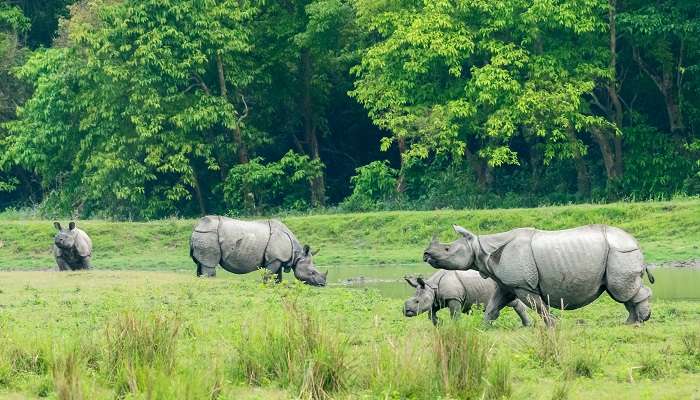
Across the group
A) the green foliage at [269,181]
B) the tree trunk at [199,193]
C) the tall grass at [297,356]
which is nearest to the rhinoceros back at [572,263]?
the tall grass at [297,356]

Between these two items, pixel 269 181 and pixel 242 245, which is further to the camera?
pixel 269 181

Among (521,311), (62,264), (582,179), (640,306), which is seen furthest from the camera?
(582,179)

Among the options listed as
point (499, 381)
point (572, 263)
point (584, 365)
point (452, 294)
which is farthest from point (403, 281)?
point (499, 381)

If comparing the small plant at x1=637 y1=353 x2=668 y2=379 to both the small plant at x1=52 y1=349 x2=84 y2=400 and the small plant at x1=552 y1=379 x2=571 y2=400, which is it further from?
the small plant at x1=52 y1=349 x2=84 y2=400

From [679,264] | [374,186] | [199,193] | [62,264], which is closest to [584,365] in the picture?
[679,264]

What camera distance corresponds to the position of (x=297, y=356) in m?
11.3

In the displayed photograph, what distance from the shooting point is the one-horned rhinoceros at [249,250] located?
76.6 feet

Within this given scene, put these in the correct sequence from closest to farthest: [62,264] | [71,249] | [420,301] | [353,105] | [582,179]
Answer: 1. [420,301]
2. [71,249]
3. [62,264]
4. [582,179]
5. [353,105]

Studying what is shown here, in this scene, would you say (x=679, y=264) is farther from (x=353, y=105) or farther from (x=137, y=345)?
(x=353, y=105)

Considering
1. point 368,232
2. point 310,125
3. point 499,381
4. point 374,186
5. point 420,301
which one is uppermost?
point 310,125

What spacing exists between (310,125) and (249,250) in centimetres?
2148

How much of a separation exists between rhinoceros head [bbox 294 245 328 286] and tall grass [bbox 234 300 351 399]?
36.2ft

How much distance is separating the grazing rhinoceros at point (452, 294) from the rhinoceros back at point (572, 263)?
2.53 ft

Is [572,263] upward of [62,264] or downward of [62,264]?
upward
